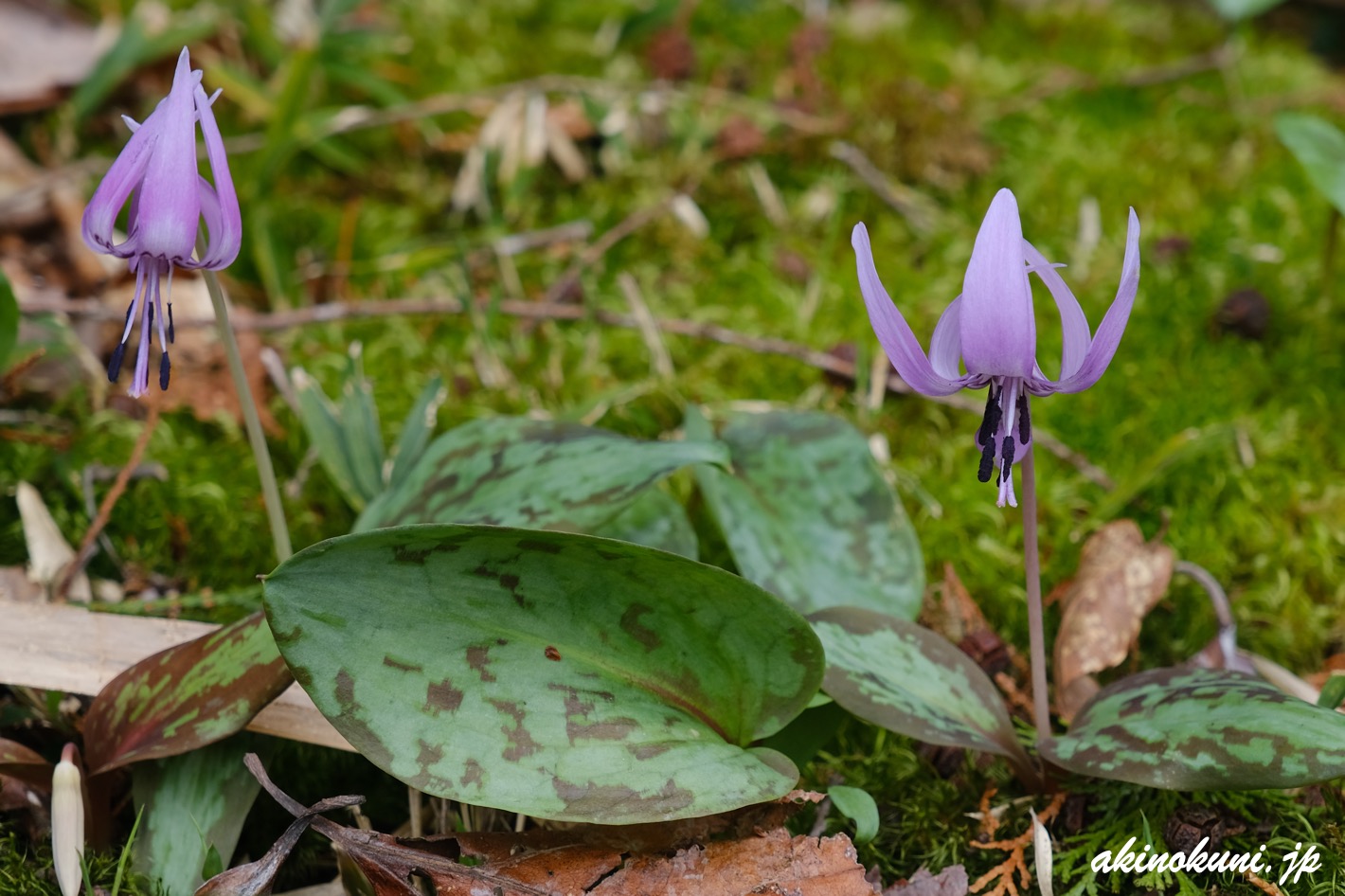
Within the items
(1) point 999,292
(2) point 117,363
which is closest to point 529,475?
(2) point 117,363

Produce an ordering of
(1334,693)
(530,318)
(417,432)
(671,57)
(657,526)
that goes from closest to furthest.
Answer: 1. (1334,693)
2. (657,526)
3. (417,432)
4. (530,318)
5. (671,57)

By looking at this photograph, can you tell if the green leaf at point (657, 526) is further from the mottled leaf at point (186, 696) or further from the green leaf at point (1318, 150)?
the green leaf at point (1318, 150)

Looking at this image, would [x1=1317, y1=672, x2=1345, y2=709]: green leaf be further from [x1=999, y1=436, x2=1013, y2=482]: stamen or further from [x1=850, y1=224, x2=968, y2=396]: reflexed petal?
[x1=850, y1=224, x2=968, y2=396]: reflexed petal

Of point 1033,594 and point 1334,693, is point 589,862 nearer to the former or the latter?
point 1033,594

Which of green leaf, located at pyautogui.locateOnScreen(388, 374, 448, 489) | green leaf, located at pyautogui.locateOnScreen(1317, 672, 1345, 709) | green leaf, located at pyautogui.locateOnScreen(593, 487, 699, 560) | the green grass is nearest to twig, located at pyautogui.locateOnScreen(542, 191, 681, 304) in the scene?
the green grass

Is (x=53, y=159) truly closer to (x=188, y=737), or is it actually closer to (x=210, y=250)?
(x=210, y=250)

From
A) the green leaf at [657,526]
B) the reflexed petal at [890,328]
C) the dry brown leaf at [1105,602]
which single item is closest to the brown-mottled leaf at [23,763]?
the green leaf at [657,526]

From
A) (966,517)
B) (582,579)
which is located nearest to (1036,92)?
(966,517)
